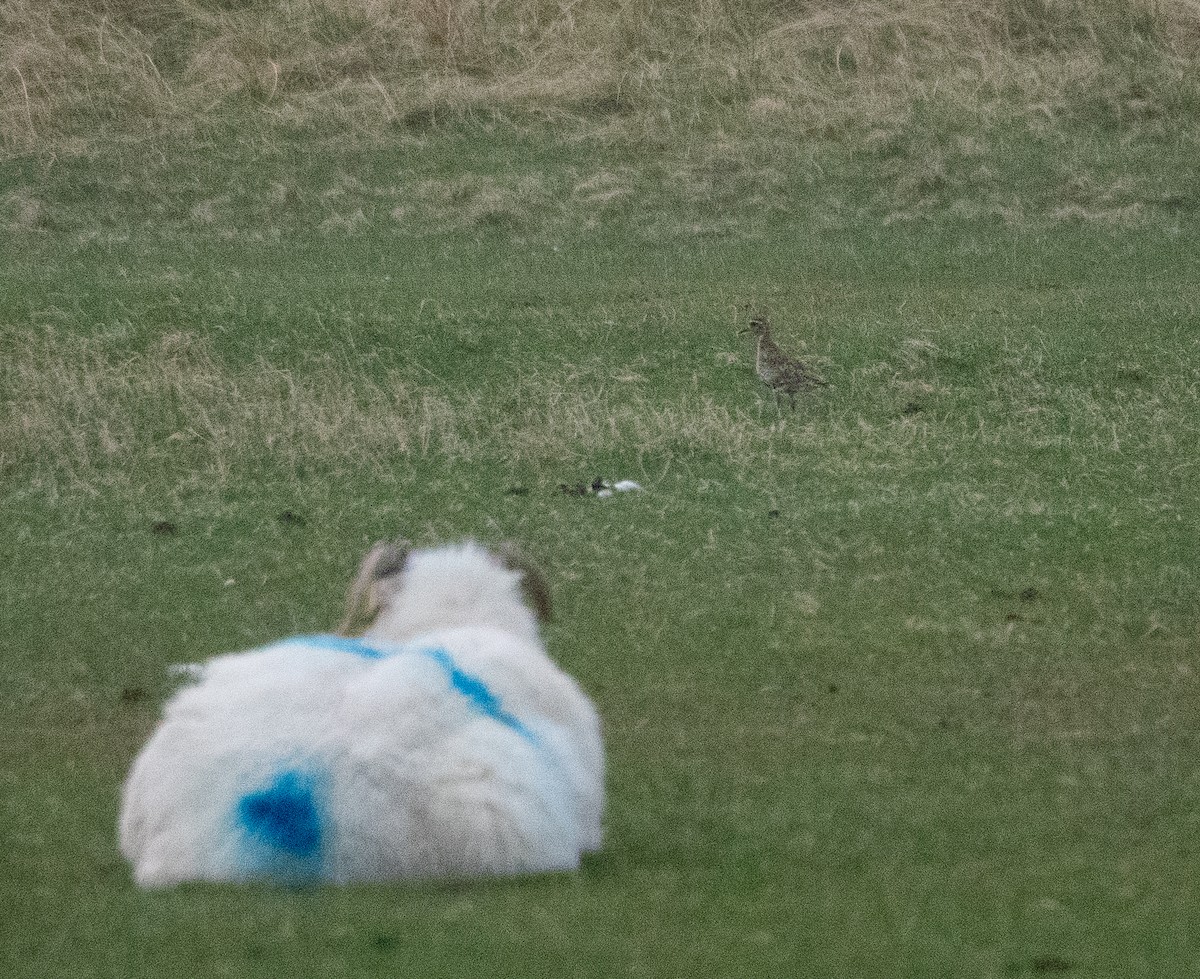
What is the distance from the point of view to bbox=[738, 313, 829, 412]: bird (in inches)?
585

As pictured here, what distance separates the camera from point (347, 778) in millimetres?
5422

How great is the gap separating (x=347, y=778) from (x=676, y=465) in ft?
25.6

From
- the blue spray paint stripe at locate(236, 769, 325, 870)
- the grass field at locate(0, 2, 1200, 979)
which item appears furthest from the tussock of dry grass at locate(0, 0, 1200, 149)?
the blue spray paint stripe at locate(236, 769, 325, 870)

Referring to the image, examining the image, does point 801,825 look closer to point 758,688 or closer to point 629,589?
point 758,688

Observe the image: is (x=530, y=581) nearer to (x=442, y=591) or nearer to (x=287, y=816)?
(x=442, y=591)

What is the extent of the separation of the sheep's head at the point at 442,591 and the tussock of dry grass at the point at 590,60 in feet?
55.2

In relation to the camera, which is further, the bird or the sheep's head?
the bird

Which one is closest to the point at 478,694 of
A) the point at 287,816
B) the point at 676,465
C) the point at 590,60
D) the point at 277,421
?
the point at 287,816

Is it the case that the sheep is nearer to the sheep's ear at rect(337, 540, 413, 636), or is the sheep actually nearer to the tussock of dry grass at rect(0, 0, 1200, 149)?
the sheep's ear at rect(337, 540, 413, 636)

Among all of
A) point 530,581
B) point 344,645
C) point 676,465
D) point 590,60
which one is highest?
point 344,645

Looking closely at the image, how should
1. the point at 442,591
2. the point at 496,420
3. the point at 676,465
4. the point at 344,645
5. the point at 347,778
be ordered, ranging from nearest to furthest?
1. the point at 347,778
2. the point at 344,645
3. the point at 442,591
4. the point at 676,465
5. the point at 496,420

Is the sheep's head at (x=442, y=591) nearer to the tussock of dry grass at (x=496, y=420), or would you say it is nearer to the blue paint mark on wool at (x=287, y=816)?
the blue paint mark on wool at (x=287, y=816)

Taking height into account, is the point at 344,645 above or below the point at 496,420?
above

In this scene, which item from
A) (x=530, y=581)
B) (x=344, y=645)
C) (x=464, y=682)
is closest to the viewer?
(x=464, y=682)
